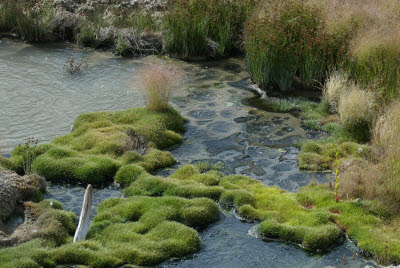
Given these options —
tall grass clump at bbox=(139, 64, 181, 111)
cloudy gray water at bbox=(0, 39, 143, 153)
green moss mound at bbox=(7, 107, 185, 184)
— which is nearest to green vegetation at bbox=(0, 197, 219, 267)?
green moss mound at bbox=(7, 107, 185, 184)

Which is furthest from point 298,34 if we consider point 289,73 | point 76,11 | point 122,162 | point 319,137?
point 76,11

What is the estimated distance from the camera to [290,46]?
566 inches

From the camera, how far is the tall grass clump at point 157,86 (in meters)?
12.6

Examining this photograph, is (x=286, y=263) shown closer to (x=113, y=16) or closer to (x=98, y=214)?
(x=98, y=214)

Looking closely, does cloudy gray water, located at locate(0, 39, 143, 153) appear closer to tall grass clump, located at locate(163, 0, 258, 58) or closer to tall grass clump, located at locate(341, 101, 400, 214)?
tall grass clump, located at locate(163, 0, 258, 58)

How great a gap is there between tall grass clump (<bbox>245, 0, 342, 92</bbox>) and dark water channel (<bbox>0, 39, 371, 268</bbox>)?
39.5 inches

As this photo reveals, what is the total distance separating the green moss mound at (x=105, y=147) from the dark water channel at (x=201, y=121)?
1.11ft

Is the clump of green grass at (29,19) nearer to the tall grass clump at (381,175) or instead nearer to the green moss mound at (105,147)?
the green moss mound at (105,147)

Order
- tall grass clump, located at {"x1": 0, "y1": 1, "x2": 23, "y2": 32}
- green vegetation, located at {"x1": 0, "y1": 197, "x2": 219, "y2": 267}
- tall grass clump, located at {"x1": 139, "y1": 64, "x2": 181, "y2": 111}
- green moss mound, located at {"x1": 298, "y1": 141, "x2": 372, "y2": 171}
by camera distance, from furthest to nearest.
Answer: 1. tall grass clump, located at {"x1": 0, "y1": 1, "x2": 23, "y2": 32}
2. tall grass clump, located at {"x1": 139, "y1": 64, "x2": 181, "y2": 111}
3. green moss mound, located at {"x1": 298, "y1": 141, "x2": 372, "y2": 171}
4. green vegetation, located at {"x1": 0, "y1": 197, "x2": 219, "y2": 267}

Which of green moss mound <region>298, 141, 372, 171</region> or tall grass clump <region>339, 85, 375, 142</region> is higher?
tall grass clump <region>339, 85, 375, 142</region>

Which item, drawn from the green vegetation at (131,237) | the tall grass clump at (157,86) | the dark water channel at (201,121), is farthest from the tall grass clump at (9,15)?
the green vegetation at (131,237)

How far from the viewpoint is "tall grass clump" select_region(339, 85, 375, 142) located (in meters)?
11.7

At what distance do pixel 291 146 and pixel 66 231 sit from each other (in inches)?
218

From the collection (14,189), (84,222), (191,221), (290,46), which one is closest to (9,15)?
(290,46)
